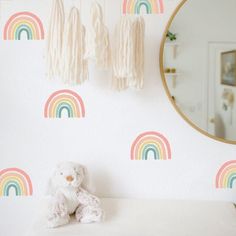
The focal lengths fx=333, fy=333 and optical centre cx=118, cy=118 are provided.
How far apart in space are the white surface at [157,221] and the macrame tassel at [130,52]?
491 mm

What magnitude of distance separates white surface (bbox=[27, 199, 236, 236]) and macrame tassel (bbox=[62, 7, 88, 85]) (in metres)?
0.53

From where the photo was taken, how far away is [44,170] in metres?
1.46

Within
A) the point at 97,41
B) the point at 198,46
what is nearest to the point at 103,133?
the point at 97,41

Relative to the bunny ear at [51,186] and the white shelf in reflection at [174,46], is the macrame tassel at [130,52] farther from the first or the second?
the bunny ear at [51,186]

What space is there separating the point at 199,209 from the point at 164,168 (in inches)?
8.8

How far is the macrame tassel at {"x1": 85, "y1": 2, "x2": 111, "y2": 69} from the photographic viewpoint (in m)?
1.19

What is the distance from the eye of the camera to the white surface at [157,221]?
1136 mm

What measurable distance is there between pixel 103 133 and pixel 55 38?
45 centimetres

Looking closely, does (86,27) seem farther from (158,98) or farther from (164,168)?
(164,168)

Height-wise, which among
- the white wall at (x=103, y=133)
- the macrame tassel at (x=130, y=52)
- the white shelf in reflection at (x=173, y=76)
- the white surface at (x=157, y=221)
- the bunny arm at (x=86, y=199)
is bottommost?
the white surface at (x=157, y=221)

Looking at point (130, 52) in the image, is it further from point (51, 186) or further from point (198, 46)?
point (51, 186)

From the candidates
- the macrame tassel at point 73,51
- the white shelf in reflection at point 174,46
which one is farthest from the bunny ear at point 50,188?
the white shelf in reflection at point 174,46

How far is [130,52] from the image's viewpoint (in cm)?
124

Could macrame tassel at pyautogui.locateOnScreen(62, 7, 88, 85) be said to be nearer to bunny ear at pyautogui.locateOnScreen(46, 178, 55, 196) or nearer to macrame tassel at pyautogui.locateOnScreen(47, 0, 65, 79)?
macrame tassel at pyautogui.locateOnScreen(47, 0, 65, 79)
